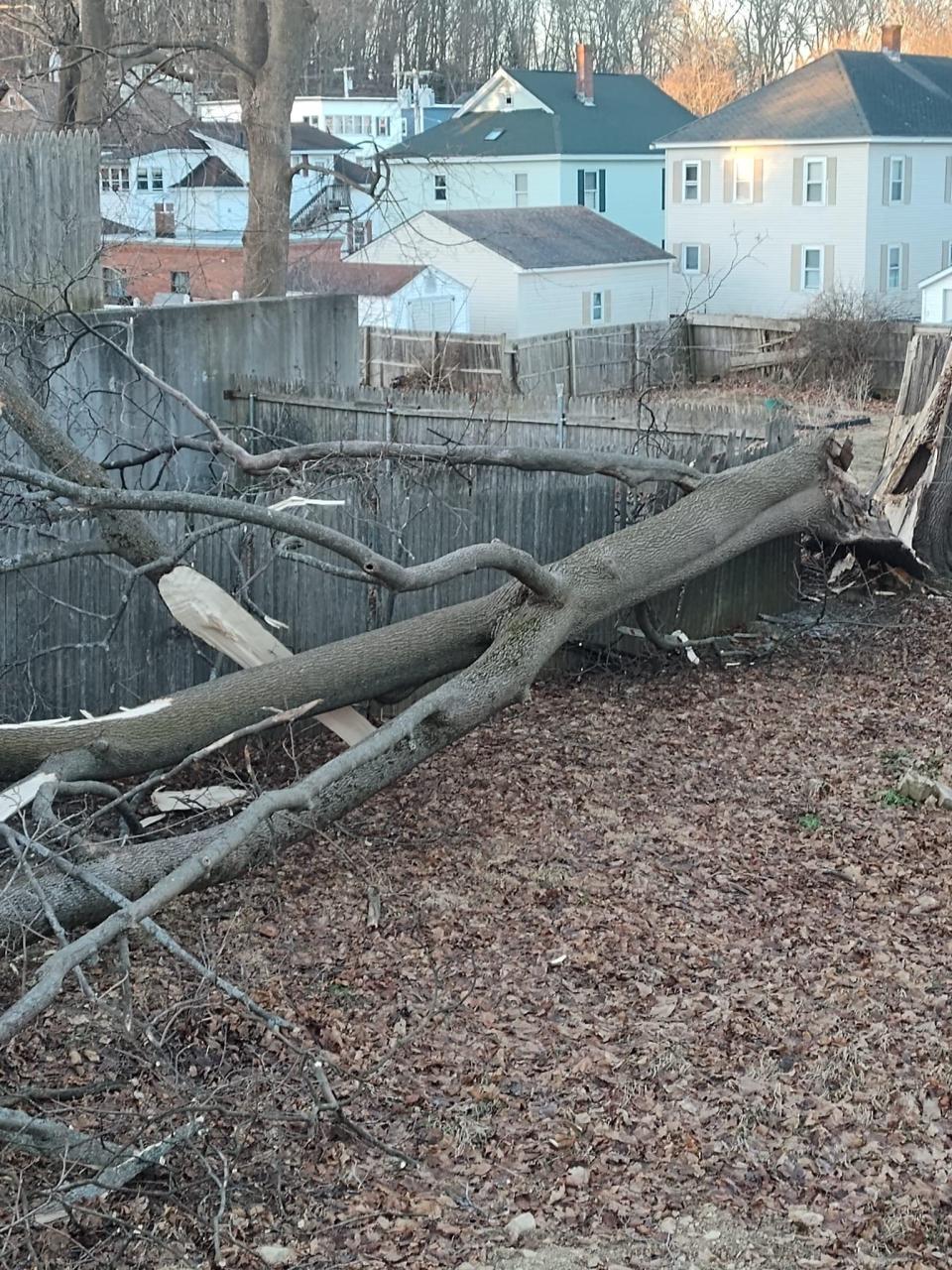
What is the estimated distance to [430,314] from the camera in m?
33.4

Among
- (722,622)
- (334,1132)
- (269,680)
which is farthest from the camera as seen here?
(722,622)

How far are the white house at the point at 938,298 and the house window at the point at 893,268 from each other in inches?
224

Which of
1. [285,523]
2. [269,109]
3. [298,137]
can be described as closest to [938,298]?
[269,109]

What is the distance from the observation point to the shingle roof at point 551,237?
1332 inches

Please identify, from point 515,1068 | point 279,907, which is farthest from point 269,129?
point 515,1068

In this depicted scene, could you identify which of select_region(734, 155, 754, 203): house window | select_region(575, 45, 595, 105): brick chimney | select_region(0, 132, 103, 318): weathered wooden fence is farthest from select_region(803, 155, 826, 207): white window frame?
select_region(0, 132, 103, 318): weathered wooden fence

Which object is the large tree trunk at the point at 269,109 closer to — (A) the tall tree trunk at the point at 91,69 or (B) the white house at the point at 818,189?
(A) the tall tree trunk at the point at 91,69

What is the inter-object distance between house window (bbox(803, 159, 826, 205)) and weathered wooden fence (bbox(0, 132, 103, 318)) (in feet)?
89.3

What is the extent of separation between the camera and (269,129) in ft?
60.2

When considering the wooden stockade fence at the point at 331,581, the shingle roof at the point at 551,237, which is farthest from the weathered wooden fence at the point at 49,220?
the shingle roof at the point at 551,237

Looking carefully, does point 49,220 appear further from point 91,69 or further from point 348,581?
point 91,69

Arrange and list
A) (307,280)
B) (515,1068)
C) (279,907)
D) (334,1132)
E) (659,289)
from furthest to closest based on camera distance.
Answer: (659,289) → (307,280) → (279,907) → (515,1068) → (334,1132)

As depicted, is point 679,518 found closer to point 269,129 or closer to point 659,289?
point 269,129

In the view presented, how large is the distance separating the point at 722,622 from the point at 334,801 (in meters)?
4.53
